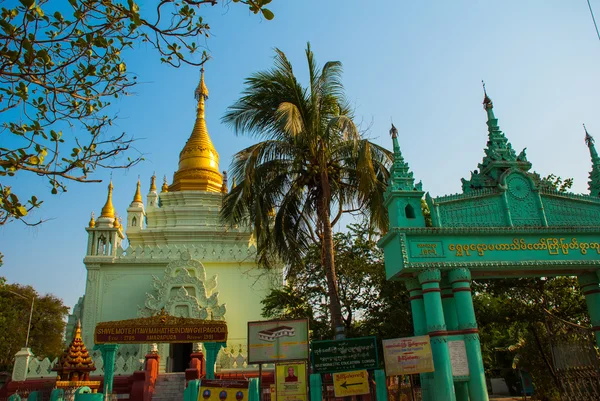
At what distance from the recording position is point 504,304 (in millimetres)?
17938

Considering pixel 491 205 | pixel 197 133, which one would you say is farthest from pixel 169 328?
pixel 197 133

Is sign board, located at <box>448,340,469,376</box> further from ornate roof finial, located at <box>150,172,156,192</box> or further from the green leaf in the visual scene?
ornate roof finial, located at <box>150,172,156,192</box>

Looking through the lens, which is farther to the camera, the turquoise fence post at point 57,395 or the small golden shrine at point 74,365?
the small golden shrine at point 74,365

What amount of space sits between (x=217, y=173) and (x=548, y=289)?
22579 millimetres

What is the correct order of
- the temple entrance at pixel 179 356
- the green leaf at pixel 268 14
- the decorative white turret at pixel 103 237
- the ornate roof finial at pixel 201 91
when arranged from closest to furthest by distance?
1. the green leaf at pixel 268 14
2. the temple entrance at pixel 179 356
3. the decorative white turret at pixel 103 237
4. the ornate roof finial at pixel 201 91

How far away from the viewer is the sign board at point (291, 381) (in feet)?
34.0

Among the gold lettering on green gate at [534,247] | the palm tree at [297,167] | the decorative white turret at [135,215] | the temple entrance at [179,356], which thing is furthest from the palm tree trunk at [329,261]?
the decorative white turret at [135,215]

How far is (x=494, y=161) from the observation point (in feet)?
38.4

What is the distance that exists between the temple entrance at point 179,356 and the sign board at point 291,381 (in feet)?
42.5

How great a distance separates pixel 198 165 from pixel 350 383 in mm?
25548

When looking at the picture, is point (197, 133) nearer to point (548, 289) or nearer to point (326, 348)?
point (548, 289)

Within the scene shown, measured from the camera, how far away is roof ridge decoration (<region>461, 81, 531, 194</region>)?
11.7m

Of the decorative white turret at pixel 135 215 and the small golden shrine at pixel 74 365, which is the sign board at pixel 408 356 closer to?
the small golden shrine at pixel 74 365

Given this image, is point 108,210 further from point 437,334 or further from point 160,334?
point 437,334
